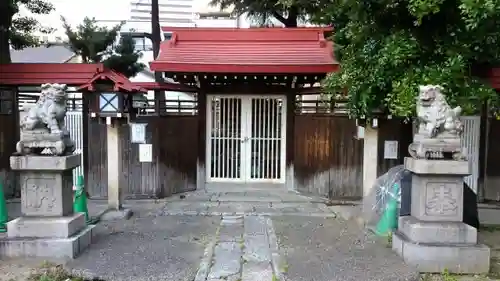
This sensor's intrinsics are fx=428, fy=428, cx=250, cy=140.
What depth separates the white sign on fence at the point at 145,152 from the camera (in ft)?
31.2

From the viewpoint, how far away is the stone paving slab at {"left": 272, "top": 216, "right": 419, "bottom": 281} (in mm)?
5270

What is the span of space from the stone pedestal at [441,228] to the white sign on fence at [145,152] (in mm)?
5746

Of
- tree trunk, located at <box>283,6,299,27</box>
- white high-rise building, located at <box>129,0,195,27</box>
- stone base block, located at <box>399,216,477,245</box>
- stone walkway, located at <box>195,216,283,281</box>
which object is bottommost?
stone walkway, located at <box>195,216,283,281</box>

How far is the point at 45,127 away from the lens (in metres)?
6.03

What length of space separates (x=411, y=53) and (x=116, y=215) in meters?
5.98

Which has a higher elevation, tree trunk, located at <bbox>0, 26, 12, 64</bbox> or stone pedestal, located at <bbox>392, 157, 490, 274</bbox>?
tree trunk, located at <bbox>0, 26, 12, 64</bbox>

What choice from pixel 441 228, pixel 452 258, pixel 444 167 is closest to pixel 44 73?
pixel 444 167

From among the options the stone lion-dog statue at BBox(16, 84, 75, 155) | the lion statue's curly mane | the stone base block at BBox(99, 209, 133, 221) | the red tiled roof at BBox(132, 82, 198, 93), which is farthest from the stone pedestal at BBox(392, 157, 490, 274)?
the red tiled roof at BBox(132, 82, 198, 93)

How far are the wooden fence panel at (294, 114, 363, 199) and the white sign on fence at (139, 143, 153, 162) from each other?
3.74 meters

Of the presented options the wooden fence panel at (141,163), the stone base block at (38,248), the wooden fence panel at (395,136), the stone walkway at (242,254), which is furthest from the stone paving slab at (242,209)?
the stone base block at (38,248)

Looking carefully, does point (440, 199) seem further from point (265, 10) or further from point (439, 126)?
point (265, 10)

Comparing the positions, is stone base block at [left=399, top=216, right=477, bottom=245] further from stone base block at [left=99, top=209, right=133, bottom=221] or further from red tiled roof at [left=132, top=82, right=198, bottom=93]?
red tiled roof at [left=132, top=82, right=198, bottom=93]

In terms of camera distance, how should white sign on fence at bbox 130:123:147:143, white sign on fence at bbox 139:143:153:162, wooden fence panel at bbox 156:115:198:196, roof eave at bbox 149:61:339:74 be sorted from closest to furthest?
1. white sign on fence at bbox 130:123:147:143
2. white sign on fence at bbox 139:143:153:162
3. roof eave at bbox 149:61:339:74
4. wooden fence panel at bbox 156:115:198:196

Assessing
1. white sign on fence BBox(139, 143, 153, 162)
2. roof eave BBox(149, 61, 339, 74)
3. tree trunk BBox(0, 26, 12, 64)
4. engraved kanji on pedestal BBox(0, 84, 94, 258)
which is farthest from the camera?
tree trunk BBox(0, 26, 12, 64)
